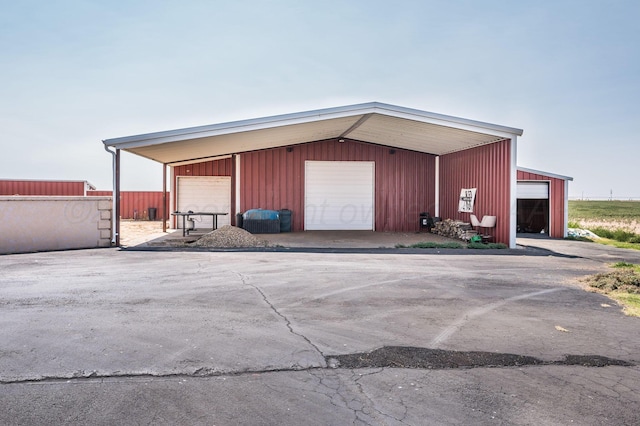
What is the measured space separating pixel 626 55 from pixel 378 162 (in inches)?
393

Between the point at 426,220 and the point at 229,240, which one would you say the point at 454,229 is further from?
the point at 229,240

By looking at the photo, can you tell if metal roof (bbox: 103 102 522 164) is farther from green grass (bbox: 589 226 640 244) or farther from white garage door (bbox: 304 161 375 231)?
green grass (bbox: 589 226 640 244)

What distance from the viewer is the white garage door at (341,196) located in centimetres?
1862

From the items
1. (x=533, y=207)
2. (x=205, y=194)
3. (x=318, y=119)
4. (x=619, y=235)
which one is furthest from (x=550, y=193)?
(x=205, y=194)

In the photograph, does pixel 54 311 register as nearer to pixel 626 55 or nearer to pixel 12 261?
pixel 12 261

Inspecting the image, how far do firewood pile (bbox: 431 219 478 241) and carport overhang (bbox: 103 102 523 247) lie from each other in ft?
6.53

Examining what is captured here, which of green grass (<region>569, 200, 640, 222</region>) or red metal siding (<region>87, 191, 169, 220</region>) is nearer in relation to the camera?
red metal siding (<region>87, 191, 169, 220</region>)

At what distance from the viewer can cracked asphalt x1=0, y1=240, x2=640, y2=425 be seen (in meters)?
2.86

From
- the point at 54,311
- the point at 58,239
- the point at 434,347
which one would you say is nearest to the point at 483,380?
the point at 434,347

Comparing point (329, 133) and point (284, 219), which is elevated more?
point (329, 133)

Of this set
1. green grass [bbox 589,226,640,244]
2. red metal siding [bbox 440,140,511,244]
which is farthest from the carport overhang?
green grass [bbox 589,226,640,244]

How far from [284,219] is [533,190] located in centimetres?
995

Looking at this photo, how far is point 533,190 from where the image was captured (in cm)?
1802

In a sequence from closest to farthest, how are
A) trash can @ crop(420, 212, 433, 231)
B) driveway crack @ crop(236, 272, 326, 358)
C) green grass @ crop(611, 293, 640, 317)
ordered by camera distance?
1. driveway crack @ crop(236, 272, 326, 358)
2. green grass @ crop(611, 293, 640, 317)
3. trash can @ crop(420, 212, 433, 231)
